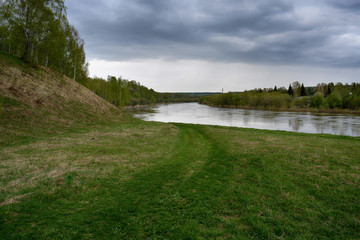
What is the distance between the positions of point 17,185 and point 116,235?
5921 millimetres

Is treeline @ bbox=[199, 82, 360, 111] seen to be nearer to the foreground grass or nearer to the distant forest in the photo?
the distant forest

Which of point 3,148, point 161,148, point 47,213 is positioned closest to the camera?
point 47,213

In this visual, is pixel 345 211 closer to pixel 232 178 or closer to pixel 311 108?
pixel 232 178

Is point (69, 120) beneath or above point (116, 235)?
above

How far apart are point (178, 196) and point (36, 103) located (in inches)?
1027

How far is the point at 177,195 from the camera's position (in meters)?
7.71

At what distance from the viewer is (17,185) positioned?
26.6 ft

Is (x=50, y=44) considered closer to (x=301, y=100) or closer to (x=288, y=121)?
(x=288, y=121)

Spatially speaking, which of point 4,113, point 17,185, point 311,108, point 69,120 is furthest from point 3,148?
point 311,108

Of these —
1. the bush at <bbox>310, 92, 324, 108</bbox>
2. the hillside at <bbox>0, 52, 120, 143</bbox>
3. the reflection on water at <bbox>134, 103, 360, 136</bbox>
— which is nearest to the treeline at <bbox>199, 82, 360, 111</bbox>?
the bush at <bbox>310, 92, 324, 108</bbox>

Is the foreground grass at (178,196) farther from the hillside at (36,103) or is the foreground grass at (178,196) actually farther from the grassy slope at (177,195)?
the hillside at (36,103)

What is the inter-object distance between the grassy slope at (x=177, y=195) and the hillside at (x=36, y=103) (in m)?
7.19

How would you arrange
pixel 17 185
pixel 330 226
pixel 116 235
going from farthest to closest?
pixel 17 185, pixel 330 226, pixel 116 235

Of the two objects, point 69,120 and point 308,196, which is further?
point 69,120
